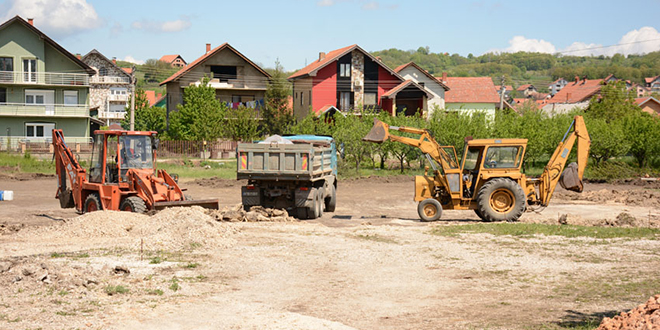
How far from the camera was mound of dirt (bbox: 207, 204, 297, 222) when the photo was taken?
63.9 feet

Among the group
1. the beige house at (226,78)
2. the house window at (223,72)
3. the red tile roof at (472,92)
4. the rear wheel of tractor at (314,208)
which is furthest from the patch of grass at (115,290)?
the red tile roof at (472,92)

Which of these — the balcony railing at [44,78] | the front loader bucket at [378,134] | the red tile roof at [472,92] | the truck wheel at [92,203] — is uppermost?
the red tile roof at [472,92]

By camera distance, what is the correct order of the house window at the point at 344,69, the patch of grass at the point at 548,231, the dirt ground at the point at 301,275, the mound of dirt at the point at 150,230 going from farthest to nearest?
the house window at the point at 344,69
the patch of grass at the point at 548,231
the mound of dirt at the point at 150,230
the dirt ground at the point at 301,275

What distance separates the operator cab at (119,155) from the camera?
1895cm

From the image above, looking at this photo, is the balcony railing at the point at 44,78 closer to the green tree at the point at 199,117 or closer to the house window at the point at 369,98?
the green tree at the point at 199,117

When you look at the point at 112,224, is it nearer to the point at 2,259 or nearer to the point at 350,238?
the point at 2,259

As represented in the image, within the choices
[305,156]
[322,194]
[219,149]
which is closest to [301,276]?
[305,156]

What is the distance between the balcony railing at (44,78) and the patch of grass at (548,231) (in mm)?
41725

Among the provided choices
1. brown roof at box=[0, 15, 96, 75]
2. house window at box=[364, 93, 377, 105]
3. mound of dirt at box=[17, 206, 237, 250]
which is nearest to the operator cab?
mound of dirt at box=[17, 206, 237, 250]

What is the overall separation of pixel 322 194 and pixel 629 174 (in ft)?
80.9

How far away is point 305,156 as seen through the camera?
1961cm

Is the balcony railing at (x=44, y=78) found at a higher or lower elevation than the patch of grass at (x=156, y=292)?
higher

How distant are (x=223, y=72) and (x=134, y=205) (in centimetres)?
4618

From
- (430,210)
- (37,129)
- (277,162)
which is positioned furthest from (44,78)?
(430,210)
